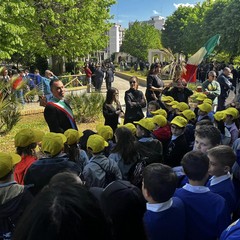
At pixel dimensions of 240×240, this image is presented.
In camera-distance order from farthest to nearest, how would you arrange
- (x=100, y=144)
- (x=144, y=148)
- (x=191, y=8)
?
(x=191, y=8)
(x=144, y=148)
(x=100, y=144)

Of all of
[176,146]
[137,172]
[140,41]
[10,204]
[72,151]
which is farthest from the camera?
[140,41]

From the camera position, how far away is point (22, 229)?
1008 millimetres

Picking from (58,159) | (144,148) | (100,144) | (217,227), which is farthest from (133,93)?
(217,227)

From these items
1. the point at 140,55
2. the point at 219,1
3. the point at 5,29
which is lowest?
the point at 140,55

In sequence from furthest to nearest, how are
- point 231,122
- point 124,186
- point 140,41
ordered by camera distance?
point 140,41 → point 231,122 → point 124,186

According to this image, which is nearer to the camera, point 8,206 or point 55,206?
point 55,206

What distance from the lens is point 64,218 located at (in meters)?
0.99

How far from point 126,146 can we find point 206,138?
3.23 feet

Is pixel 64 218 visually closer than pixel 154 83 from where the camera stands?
Yes

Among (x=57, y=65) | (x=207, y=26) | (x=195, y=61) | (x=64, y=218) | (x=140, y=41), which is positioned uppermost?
(x=207, y=26)

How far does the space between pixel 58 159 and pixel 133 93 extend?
12.7ft

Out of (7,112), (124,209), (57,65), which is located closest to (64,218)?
(124,209)

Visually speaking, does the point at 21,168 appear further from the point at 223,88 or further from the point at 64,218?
the point at 223,88

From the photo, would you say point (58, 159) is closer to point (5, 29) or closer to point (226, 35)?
point (5, 29)
